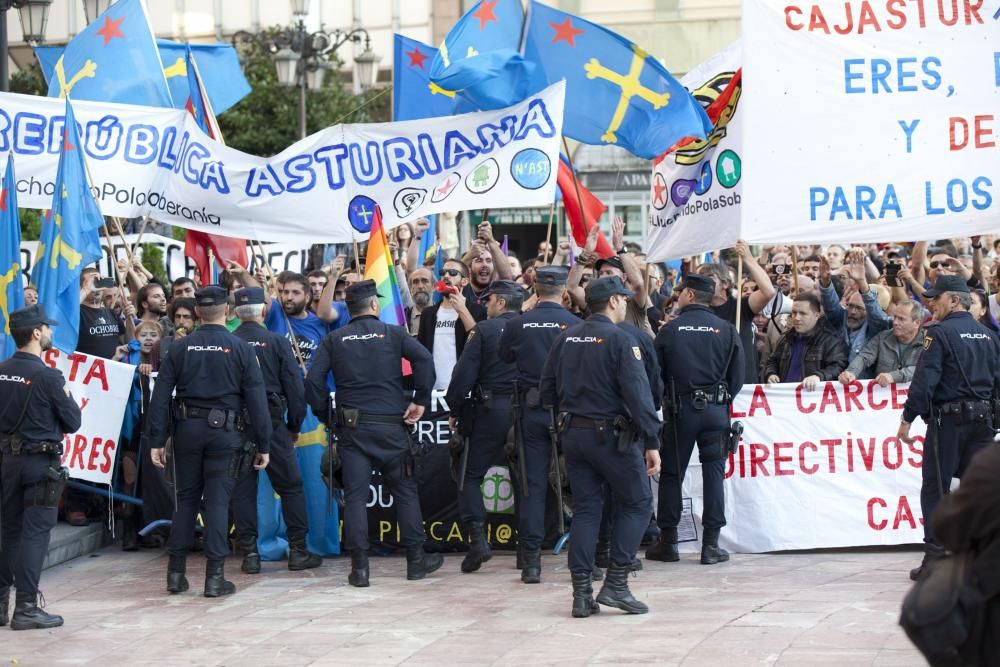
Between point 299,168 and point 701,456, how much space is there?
398 centimetres

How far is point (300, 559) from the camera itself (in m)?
10.5

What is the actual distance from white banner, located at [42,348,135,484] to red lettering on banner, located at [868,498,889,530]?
5459mm

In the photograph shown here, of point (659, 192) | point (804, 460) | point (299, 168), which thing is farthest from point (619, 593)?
point (299, 168)

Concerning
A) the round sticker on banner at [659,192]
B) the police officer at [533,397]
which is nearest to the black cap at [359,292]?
the police officer at [533,397]

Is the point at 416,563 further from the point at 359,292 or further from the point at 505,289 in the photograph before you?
the point at 505,289

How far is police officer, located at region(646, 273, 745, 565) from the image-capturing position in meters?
10.0

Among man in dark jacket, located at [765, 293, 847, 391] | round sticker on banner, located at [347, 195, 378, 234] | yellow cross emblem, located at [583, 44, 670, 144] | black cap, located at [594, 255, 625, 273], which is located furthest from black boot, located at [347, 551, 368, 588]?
yellow cross emblem, located at [583, 44, 670, 144]

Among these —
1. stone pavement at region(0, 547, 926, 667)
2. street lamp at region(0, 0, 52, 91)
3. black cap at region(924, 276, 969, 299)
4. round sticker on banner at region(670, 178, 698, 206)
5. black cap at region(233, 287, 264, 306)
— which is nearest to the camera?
stone pavement at region(0, 547, 926, 667)

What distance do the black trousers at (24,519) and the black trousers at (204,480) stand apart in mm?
1020

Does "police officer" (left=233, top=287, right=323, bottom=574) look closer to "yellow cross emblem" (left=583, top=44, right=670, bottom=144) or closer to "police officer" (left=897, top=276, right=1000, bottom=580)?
"yellow cross emblem" (left=583, top=44, right=670, bottom=144)

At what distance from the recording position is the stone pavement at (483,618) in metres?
7.63

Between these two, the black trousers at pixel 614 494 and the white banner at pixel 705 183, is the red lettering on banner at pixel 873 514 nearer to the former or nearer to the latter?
the white banner at pixel 705 183

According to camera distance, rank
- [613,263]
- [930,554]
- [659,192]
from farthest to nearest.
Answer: [659,192], [613,263], [930,554]

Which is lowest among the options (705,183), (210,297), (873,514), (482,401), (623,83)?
(873,514)
